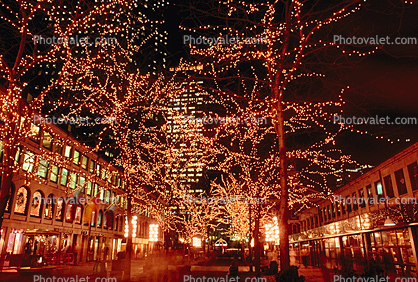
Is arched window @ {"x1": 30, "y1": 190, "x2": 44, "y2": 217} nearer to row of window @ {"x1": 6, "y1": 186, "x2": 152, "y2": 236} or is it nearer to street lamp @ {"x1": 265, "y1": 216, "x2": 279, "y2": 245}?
row of window @ {"x1": 6, "y1": 186, "x2": 152, "y2": 236}

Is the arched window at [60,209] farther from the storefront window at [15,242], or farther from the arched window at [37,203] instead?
the storefront window at [15,242]

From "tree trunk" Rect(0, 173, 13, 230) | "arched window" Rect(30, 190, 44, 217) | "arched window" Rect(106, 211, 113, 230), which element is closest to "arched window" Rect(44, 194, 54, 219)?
"arched window" Rect(30, 190, 44, 217)

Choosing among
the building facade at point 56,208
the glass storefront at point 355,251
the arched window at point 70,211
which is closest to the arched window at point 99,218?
the building facade at point 56,208

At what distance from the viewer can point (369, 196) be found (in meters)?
24.0

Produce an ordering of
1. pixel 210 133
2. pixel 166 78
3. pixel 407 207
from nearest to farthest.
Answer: pixel 166 78 < pixel 407 207 < pixel 210 133

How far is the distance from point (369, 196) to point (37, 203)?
96.8 feet

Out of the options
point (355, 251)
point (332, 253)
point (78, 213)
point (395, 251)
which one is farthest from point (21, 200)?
point (395, 251)

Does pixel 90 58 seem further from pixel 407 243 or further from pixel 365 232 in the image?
pixel 365 232

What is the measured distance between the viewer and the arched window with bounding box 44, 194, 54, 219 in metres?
31.0

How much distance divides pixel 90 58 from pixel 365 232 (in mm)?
15750

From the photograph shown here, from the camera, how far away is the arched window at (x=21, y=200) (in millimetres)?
26203

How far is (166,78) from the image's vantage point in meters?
9.66

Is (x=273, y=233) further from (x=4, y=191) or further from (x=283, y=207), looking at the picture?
(x=4, y=191)

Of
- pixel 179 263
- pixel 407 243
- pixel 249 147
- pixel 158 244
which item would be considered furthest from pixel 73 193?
pixel 158 244
